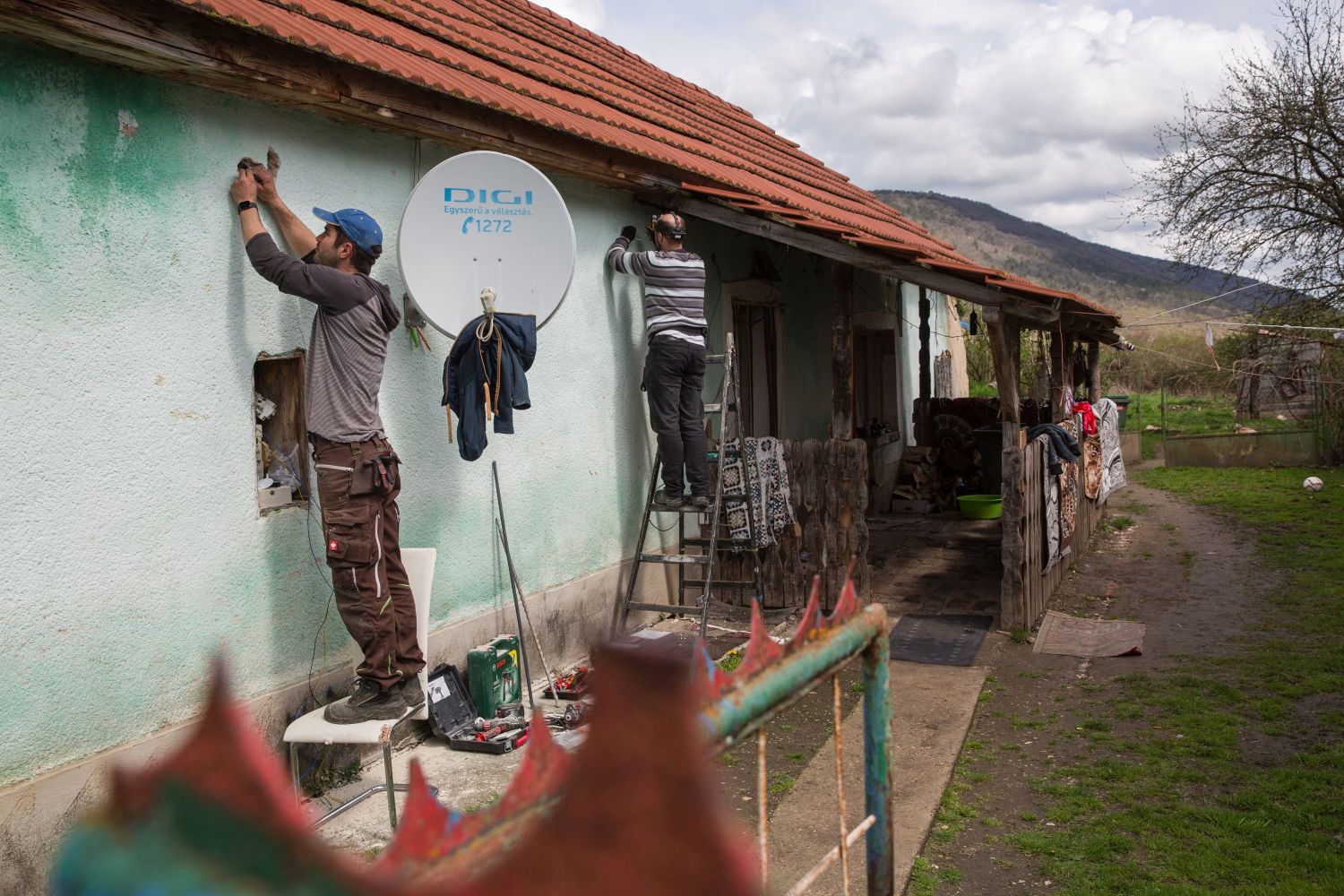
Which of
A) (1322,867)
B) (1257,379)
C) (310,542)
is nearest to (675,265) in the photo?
(310,542)

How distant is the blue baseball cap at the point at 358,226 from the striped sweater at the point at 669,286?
2586 mm

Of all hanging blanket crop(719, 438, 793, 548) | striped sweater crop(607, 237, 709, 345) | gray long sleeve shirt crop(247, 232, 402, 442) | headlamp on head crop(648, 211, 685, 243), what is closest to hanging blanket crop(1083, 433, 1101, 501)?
hanging blanket crop(719, 438, 793, 548)

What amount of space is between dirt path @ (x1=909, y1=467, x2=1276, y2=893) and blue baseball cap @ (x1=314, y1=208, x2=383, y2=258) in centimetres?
356

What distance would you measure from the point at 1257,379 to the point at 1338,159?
756 centimetres

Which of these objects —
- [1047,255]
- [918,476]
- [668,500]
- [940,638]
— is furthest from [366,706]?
[1047,255]

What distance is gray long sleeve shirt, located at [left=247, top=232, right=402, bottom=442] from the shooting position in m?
4.33

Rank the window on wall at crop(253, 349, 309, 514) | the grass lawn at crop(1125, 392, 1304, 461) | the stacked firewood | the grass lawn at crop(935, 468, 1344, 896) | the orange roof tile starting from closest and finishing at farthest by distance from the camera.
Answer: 1. the grass lawn at crop(935, 468, 1344, 896)
2. the window on wall at crop(253, 349, 309, 514)
3. the orange roof tile
4. the stacked firewood
5. the grass lawn at crop(1125, 392, 1304, 461)

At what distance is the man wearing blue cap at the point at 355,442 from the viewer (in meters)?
4.27

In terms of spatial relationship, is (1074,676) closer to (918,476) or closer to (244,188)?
(244,188)

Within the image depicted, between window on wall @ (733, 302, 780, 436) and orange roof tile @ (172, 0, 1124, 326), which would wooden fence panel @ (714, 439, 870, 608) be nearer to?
orange roof tile @ (172, 0, 1124, 326)

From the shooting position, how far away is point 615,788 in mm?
681

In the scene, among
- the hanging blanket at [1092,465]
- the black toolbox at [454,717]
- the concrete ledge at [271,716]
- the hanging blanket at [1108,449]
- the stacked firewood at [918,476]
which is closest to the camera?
the concrete ledge at [271,716]

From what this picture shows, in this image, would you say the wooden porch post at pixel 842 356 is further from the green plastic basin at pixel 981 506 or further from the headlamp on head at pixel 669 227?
the green plastic basin at pixel 981 506

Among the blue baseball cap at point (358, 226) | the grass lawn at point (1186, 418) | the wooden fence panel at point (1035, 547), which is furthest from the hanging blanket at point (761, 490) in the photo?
the grass lawn at point (1186, 418)
